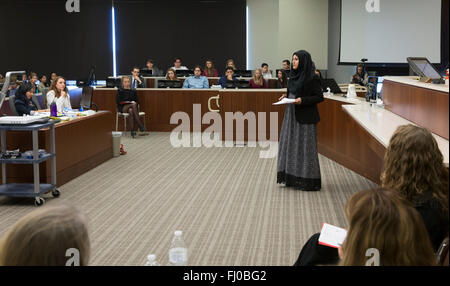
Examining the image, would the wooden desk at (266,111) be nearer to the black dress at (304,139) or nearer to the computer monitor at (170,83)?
the computer monitor at (170,83)

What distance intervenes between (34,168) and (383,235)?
551 centimetres

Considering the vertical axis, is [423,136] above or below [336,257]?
above

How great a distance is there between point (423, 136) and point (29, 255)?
1868 millimetres

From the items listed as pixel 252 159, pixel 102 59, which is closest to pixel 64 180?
pixel 252 159

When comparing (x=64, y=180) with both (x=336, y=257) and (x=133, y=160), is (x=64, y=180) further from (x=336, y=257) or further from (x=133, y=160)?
(x=336, y=257)

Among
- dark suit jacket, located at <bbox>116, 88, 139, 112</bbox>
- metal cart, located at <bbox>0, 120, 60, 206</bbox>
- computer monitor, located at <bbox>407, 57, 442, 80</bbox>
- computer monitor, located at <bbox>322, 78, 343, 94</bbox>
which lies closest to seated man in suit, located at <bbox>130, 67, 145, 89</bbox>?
dark suit jacket, located at <bbox>116, 88, 139, 112</bbox>

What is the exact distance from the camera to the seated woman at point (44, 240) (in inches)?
60.0

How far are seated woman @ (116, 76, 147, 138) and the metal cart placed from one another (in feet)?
17.9

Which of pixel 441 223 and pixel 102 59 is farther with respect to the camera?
pixel 102 59

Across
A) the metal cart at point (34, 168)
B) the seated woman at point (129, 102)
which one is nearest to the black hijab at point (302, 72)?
the metal cart at point (34, 168)

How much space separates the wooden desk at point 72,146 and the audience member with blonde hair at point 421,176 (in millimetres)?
5220

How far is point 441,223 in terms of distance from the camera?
2562 millimetres

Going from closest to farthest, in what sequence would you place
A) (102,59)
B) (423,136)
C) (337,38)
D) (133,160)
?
(423,136) < (133,160) < (337,38) < (102,59)
